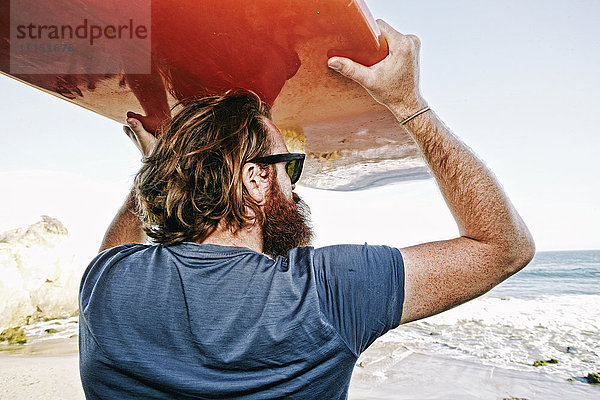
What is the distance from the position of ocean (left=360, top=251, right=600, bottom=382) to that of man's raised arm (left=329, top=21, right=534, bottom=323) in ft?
20.2

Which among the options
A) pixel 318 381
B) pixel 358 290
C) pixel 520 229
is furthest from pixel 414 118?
pixel 318 381

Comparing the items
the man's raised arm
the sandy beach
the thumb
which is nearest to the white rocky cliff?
the sandy beach

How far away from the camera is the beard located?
1353mm

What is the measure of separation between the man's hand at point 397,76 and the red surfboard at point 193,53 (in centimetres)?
4

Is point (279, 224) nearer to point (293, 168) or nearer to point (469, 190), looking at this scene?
point (293, 168)

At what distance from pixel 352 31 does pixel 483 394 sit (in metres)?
5.29

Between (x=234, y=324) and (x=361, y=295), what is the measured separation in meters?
0.33

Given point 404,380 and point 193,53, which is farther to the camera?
point 404,380

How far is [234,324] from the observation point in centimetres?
97

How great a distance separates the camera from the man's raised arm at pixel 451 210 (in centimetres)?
105

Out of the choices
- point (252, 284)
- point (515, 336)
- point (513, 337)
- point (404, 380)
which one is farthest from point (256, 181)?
point (515, 336)

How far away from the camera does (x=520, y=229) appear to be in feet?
3.76

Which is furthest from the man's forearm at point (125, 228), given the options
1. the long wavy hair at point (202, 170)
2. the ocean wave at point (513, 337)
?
the ocean wave at point (513, 337)

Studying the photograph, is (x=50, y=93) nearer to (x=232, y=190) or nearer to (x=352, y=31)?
(x=232, y=190)
